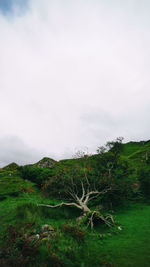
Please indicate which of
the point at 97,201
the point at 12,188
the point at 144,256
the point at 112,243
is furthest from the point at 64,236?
the point at 12,188

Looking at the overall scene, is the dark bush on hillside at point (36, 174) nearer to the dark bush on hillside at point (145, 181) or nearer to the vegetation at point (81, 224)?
the vegetation at point (81, 224)

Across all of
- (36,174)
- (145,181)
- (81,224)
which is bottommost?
(81,224)

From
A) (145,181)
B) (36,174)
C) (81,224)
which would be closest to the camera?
(81,224)

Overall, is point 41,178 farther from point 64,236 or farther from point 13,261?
point 13,261

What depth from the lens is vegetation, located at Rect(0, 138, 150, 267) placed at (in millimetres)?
6449

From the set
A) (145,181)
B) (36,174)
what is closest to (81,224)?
(145,181)

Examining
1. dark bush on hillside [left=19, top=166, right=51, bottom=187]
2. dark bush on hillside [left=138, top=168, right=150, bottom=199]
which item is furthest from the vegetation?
dark bush on hillside [left=19, top=166, right=51, bottom=187]

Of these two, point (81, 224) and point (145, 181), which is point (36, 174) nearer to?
point (81, 224)

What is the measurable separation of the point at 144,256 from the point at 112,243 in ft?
7.05

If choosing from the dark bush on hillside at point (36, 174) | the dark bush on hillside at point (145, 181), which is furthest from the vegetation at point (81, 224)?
the dark bush on hillside at point (36, 174)

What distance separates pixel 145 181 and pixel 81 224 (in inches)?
596

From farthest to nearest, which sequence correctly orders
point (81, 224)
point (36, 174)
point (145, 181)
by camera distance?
point (36, 174), point (145, 181), point (81, 224)

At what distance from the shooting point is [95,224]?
40.8 feet

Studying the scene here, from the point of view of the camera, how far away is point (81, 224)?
11.2 m
